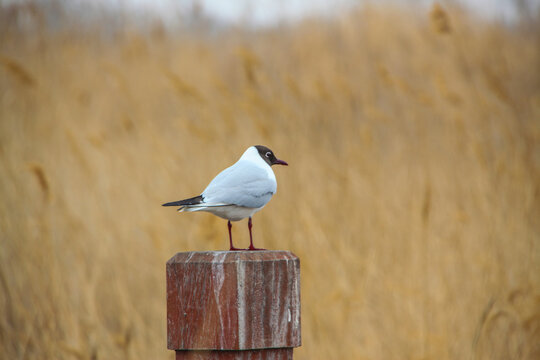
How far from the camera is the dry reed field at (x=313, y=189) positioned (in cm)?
255

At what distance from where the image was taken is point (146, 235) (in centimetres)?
294

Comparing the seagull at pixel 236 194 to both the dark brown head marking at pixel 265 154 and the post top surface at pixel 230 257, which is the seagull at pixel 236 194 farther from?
the post top surface at pixel 230 257

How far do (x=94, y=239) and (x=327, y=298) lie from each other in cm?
109

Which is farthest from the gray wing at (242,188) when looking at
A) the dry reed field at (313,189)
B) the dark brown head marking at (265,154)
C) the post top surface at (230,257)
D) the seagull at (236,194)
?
the dry reed field at (313,189)

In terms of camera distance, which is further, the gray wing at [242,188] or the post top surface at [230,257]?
the gray wing at [242,188]

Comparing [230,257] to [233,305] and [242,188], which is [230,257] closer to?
[233,305]

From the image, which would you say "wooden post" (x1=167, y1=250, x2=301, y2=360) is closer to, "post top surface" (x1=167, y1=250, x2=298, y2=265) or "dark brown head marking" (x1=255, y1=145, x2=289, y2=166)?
"post top surface" (x1=167, y1=250, x2=298, y2=265)

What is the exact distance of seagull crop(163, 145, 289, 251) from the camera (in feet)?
4.77

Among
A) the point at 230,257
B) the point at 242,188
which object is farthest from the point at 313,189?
the point at 230,257

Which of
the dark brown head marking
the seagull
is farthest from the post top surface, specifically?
the dark brown head marking

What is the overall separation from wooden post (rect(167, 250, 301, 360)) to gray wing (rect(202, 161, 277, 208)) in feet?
1.04

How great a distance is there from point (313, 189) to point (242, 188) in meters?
1.48

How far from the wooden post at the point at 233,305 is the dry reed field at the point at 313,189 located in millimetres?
1247

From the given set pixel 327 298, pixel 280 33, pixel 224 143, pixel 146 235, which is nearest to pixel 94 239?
pixel 146 235
